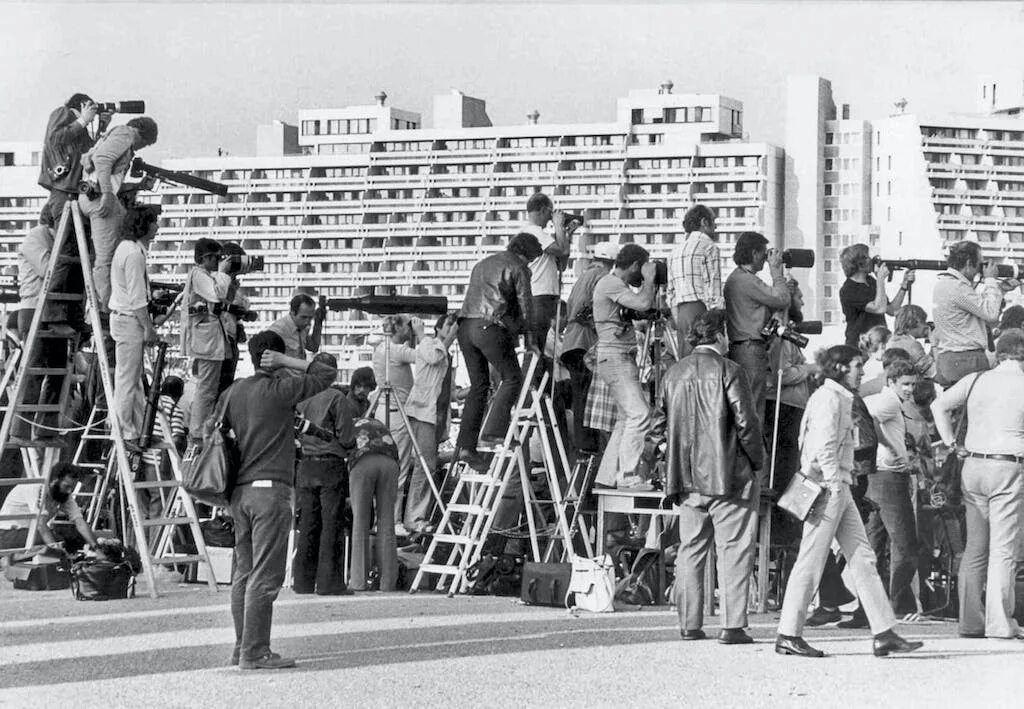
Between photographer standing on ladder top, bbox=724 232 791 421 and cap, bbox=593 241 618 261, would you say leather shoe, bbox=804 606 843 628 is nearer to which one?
photographer standing on ladder top, bbox=724 232 791 421

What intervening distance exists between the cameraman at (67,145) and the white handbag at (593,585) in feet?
15.2

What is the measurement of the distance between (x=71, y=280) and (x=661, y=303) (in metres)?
4.34

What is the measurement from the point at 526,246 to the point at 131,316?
2.79 metres

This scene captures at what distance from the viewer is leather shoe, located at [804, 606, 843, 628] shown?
37.6 feet

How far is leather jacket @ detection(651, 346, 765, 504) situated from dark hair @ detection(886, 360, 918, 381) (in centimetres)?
190

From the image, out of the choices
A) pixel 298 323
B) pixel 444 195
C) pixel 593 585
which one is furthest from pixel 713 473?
pixel 444 195

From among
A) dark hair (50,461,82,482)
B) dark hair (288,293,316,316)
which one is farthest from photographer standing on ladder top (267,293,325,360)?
dark hair (50,461,82,482)

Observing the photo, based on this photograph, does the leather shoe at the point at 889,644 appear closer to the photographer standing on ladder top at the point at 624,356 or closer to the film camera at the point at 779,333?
the film camera at the point at 779,333

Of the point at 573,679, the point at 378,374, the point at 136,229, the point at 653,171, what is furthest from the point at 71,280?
the point at 653,171

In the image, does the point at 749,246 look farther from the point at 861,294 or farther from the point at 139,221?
the point at 139,221

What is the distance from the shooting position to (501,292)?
42.2 feet

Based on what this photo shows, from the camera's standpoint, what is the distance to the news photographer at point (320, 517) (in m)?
13.0

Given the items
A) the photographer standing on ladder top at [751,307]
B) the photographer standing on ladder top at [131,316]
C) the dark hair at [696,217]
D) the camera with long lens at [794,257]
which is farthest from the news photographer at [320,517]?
the camera with long lens at [794,257]

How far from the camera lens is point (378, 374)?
16.0m
